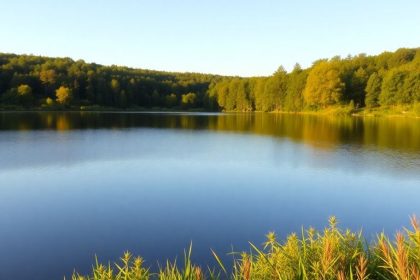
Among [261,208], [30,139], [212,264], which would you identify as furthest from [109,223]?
[30,139]

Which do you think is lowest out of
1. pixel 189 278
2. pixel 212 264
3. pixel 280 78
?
pixel 212 264

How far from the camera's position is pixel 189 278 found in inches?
147

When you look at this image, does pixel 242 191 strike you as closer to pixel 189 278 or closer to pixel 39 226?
pixel 39 226

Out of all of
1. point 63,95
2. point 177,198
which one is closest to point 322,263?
point 177,198

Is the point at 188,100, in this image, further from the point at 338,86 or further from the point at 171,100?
the point at 338,86

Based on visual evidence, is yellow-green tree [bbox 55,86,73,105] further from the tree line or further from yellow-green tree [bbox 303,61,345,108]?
yellow-green tree [bbox 303,61,345,108]

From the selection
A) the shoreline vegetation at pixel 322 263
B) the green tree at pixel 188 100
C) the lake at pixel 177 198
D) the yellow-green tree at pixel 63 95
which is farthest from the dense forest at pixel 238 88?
the shoreline vegetation at pixel 322 263

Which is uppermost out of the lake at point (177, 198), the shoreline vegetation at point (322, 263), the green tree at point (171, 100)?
Answer: the green tree at point (171, 100)

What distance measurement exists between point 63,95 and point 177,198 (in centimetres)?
9231

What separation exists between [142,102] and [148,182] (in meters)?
110

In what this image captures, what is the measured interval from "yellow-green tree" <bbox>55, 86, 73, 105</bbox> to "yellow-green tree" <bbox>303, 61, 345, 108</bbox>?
59543 mm

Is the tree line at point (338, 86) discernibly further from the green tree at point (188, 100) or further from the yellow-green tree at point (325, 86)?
the green tree at point (188, 100)

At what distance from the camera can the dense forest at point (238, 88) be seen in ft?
243

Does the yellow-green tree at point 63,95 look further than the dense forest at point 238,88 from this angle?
Yes
